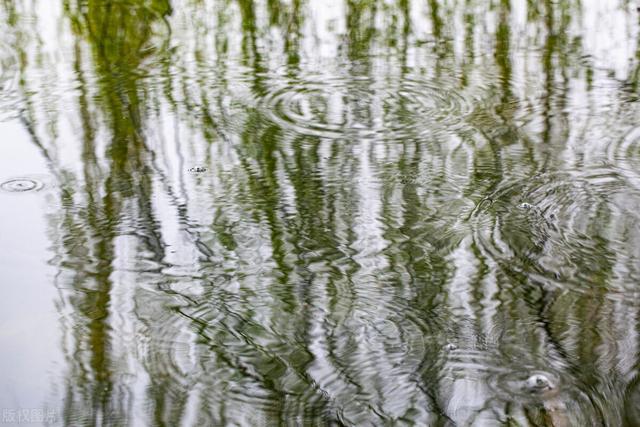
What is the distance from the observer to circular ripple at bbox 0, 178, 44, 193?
2564 millimetres

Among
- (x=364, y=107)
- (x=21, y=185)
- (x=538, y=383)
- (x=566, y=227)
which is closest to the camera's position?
(x=538, y=383)

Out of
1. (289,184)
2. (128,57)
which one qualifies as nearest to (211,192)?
(289,184)

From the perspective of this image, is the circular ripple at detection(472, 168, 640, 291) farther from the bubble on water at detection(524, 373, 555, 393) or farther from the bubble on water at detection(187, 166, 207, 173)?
the bubble on water at detection(187, 166, 207, 173)

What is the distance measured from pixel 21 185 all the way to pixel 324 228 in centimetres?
93

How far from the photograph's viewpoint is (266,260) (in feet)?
7.11

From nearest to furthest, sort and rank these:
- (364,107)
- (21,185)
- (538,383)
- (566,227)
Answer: (538,383), (566,227), (21,185), (364,107)

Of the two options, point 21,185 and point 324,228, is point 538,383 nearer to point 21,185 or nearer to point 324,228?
point 324,228

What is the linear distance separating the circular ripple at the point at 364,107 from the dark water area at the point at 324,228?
0.01 m

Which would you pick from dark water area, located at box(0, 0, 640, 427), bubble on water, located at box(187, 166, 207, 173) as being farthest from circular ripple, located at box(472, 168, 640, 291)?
bubble on water, located at box(187, 166, 207, 173)

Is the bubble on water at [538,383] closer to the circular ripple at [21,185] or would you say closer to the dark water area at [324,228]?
the dark water area at [324,228]

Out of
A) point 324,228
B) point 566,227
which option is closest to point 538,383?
point 566,227

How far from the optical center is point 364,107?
3023 millimetres

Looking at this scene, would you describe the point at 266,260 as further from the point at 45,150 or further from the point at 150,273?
the point at 45,150

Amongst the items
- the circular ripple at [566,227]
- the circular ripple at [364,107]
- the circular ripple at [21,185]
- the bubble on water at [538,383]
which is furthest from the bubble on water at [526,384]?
the circular ripple at [21,185]
